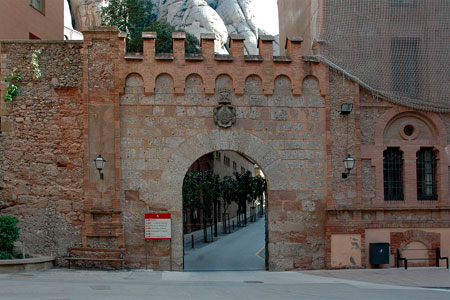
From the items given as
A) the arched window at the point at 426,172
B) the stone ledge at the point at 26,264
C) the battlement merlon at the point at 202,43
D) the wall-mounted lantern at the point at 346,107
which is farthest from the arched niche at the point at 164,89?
the arched window at the point at 426,172

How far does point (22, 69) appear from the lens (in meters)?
14.6

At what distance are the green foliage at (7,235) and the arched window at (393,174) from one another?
411 inches

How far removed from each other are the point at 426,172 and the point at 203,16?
44.8 meters

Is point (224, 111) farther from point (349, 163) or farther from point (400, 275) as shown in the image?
point (400, 275)

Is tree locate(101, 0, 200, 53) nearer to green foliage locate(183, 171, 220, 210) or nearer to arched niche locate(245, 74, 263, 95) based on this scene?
green foliage locate(183, 171, 220, 210)

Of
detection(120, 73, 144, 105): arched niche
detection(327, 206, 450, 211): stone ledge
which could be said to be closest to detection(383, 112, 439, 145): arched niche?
detection(327, 206, 450, 211): stone ledge

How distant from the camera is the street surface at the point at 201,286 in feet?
33.1

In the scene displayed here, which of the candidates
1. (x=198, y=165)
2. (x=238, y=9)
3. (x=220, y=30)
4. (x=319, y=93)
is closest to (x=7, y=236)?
(x=319, y=93)

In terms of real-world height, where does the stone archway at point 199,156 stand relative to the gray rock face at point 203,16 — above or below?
below

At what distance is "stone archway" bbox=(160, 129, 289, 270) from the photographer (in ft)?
47.9

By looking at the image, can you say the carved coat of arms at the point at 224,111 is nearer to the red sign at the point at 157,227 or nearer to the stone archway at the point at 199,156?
the stone archway at the point at 199,156

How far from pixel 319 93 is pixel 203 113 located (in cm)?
343

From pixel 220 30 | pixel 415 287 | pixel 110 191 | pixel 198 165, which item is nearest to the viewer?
pixel 415 287

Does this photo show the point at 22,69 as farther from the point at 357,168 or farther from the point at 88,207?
the point at 357,168
